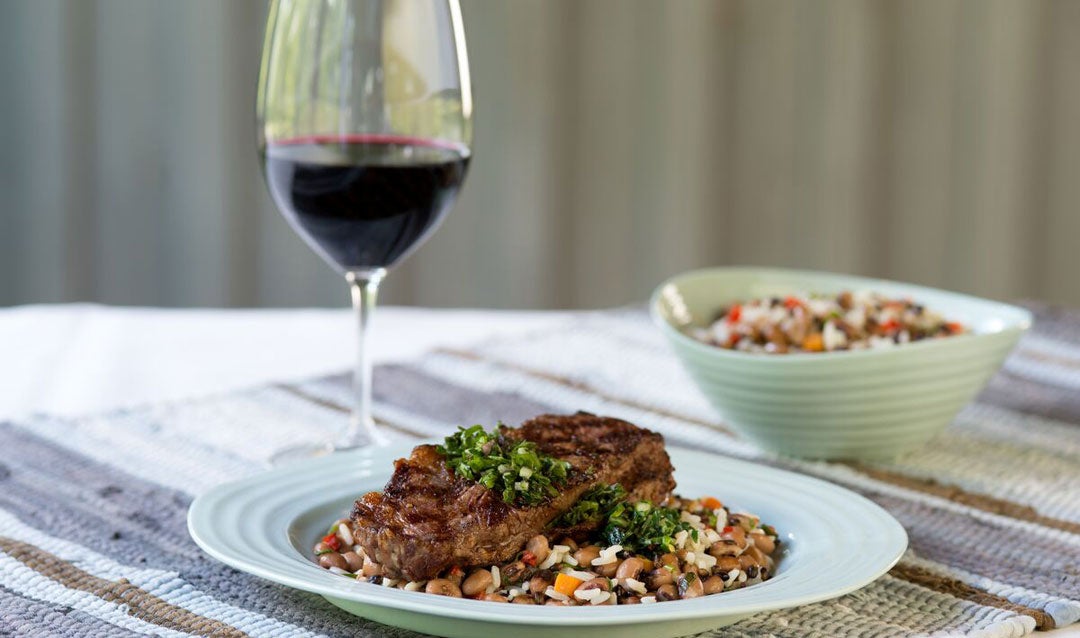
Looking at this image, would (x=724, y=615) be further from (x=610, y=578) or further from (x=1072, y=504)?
(x=1072, y=504)

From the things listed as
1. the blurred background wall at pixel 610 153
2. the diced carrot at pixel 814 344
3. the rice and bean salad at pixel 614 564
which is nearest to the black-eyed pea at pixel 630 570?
the rice and bean salad at pixel 614 564

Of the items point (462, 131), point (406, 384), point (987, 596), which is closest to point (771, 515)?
point (987, 596)

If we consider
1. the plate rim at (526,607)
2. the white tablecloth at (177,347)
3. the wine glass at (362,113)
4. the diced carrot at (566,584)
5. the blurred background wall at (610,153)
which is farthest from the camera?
the blurred background wall at (610,153)

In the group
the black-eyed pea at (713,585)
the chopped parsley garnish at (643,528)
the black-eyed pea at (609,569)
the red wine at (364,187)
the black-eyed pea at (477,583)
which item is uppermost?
the red wine at (364,187)

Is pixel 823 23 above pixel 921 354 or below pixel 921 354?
above

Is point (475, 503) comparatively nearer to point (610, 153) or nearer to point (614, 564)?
point (614, 564)

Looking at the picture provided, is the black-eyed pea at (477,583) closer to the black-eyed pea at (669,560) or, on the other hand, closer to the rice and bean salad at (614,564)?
the rice and bean salad at (614,564)
